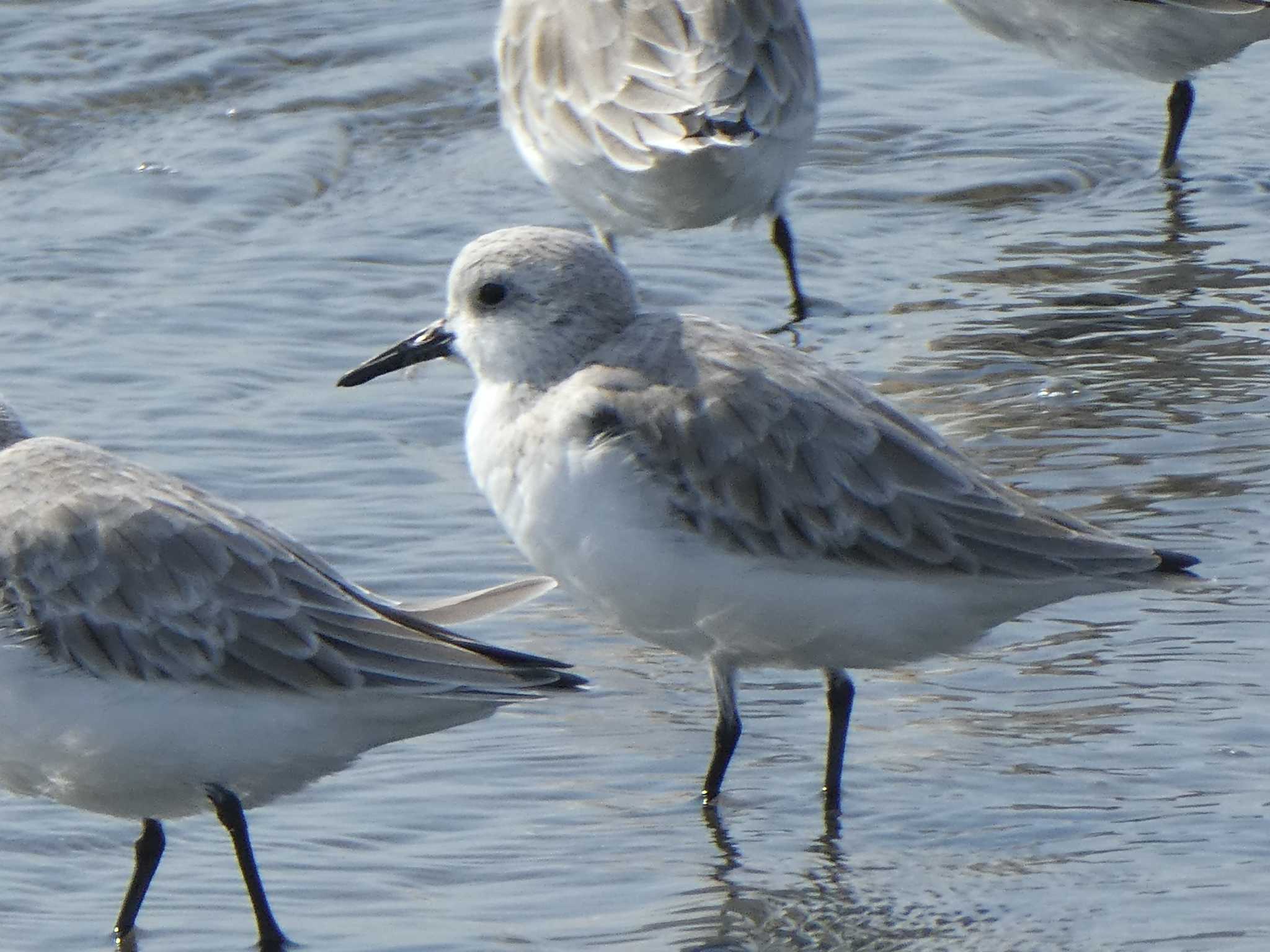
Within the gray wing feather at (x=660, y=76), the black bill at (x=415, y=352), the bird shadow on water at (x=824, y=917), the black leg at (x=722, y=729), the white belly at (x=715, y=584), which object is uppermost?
the gray wing feather at (x=660, y=76)


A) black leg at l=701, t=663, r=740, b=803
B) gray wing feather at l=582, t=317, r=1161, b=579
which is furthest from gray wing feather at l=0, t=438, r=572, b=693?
black leg at l=701, t=663, r=740, b=803

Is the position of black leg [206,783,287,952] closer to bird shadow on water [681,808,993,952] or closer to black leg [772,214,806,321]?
bird shadow on water [681,808,993,952]

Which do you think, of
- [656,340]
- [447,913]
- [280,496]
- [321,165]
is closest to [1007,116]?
[321,165]

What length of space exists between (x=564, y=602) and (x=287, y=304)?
2.71m

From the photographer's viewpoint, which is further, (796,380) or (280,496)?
(280,496)

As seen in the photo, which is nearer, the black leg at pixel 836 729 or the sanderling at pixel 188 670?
the sanderling at pixel 188 670

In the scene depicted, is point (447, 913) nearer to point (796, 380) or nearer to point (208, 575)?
point (208, 575)

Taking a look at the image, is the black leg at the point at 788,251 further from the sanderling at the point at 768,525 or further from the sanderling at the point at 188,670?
the sanderling at the point at 188,670

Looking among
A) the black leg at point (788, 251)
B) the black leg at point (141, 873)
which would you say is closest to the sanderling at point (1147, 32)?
the black leg at point (788, 251)

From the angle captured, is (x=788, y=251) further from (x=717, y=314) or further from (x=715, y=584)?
(x=715, y=584)

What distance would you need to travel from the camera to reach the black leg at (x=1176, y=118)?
10656mm

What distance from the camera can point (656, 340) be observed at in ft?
19.1

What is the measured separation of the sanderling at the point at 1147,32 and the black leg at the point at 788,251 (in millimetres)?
2005

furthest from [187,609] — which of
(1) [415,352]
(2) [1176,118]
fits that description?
(2) [1176,118]
